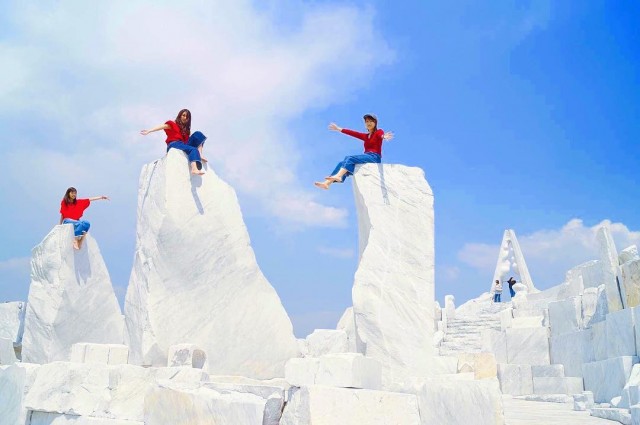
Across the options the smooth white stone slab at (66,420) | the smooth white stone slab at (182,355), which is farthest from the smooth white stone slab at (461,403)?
the smooth white stone slab at (182,355)

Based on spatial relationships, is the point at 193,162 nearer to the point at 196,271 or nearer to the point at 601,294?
the point at 196,271

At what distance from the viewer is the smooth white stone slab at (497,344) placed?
12.2 meters

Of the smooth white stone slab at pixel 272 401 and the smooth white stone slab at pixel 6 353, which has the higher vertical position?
the smooth white stone slab at pixel 6 353

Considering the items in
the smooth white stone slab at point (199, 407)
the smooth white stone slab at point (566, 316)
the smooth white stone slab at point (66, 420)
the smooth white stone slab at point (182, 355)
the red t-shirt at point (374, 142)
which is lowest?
the smooth white stone slab at point (66, 420)

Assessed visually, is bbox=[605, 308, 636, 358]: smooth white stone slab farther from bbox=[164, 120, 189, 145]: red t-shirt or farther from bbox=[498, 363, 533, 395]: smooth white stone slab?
bbox=[164, 120, 189, 145]: red t-shirt

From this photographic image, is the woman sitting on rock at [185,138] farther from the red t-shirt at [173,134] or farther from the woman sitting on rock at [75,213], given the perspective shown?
the woman sitting on rock at [75,213]

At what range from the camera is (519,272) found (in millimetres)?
27875

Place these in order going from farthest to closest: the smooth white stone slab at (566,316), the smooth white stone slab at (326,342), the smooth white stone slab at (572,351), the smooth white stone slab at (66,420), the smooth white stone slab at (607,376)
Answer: the smooth white stone slab at (566,316), the smooth white stone slab at (572,351), the smooth white stone slab at (326,342), the smooth white stone slab at (607,376), the smooth white stone slab at (66,420)

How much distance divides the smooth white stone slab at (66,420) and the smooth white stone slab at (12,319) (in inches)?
196

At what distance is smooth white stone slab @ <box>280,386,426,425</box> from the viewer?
10.8 feet

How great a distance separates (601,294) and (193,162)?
759cm

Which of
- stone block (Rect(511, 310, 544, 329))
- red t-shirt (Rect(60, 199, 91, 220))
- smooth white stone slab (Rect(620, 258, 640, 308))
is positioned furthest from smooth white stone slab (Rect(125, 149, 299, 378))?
stone block (Rect(511, 310, 544, 329))

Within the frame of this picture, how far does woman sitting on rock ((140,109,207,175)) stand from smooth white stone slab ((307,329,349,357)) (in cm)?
324

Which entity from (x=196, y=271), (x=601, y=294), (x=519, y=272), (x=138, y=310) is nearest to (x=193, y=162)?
(x=196, y=271)
